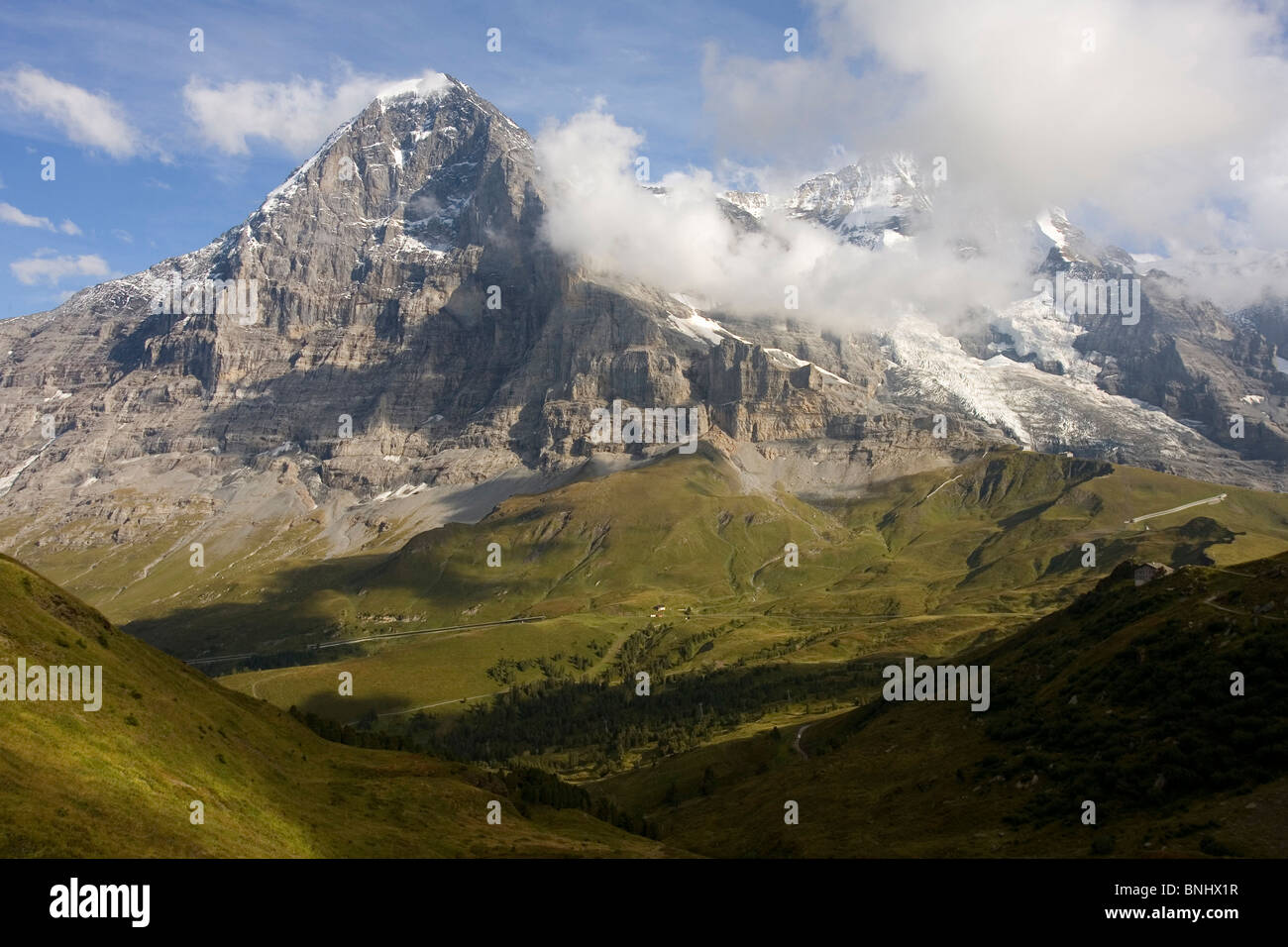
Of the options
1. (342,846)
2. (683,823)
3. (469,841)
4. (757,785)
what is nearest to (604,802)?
(683,823)

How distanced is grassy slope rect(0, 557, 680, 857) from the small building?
80.6 m

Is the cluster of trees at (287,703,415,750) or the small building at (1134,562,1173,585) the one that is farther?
the cluster of trees at (287,703,415,750)

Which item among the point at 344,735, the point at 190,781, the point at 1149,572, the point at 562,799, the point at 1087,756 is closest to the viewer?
the point at 190,781

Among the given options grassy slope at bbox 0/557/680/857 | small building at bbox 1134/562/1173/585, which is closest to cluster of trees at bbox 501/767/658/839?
grassy slope at bbox 0/557/680/857

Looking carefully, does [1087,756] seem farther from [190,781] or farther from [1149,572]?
[190,781]

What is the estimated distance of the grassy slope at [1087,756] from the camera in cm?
6888

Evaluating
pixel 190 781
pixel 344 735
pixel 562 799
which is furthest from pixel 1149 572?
pixel 190 781

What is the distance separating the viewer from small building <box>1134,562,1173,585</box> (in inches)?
5039

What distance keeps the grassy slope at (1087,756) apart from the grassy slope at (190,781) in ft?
85.8

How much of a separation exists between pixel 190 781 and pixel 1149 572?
4810 inches

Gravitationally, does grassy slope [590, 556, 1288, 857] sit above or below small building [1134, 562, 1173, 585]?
below

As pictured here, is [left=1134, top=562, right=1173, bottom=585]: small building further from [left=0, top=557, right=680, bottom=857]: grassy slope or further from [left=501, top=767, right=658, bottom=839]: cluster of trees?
[left=0, top=557, right=680, bottom=857]: grassy slope

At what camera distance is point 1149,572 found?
130125 mm
